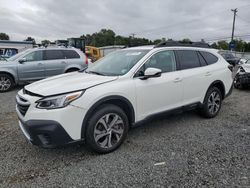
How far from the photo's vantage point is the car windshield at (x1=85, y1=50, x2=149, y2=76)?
369 cm

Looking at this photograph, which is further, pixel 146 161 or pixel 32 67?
pixel 32 67

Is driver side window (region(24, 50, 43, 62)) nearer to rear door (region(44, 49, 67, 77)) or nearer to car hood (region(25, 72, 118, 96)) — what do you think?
rear door (region(44, 49, 67, 77))

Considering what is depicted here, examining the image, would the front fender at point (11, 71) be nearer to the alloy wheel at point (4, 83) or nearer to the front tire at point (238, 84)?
the alloy wheel at point (4, 83)

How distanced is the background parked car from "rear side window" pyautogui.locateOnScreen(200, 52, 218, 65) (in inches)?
234

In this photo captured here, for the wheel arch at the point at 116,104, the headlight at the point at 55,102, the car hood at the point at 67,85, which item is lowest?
the wheel arch at the point at 116,104

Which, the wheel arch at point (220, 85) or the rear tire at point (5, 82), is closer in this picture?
the wheel arch at point (220, 85)

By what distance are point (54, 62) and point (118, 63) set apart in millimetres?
5817

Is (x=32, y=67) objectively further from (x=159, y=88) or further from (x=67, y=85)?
(x=159, y=88)

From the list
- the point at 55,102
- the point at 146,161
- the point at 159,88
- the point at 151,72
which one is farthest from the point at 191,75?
the point at 55,102

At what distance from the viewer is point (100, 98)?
122 inches

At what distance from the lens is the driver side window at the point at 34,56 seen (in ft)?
28.2

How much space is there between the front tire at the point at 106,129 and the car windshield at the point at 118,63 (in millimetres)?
690

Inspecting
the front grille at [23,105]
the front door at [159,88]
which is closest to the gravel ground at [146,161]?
the front door at [159,88]

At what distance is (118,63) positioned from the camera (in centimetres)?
401
